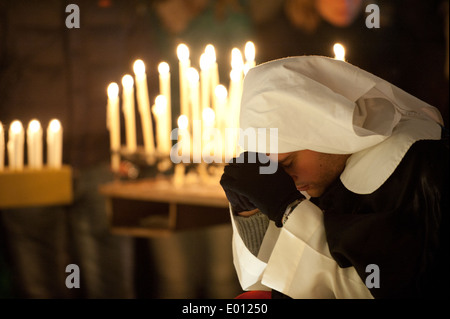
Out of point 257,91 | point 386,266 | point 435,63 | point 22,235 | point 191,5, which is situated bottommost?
point 22,235

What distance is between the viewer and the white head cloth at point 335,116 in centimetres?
166

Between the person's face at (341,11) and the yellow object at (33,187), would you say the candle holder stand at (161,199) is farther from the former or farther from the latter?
the person's face at (341,11)

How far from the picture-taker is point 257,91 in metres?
1.74

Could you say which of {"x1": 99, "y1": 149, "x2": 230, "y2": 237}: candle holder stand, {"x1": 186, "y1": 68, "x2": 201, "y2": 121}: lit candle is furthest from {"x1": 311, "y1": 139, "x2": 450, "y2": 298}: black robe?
{"x1": 186, "y1": 68, "x2": 201, "y2": 121}: lit candle

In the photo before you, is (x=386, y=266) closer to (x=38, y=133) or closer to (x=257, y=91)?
(x=257, y=91)

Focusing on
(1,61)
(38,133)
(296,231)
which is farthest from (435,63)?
(1,61)

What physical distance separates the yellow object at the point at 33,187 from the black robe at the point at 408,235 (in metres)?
2.08

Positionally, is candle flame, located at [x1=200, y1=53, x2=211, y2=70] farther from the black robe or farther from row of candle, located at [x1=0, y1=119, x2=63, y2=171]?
the black robe

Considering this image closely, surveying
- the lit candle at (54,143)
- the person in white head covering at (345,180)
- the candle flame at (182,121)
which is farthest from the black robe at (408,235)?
the lit candle at (54,143)

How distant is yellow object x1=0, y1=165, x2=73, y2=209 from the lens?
10.8ft

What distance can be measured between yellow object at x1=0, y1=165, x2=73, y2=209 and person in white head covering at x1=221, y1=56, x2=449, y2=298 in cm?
179

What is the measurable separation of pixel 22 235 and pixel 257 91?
3.02m

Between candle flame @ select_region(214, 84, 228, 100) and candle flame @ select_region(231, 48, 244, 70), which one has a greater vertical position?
candle flame @ select_region(231, 48, 244, 70)

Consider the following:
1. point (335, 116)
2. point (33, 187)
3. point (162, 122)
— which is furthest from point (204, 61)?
point (335, 116)
